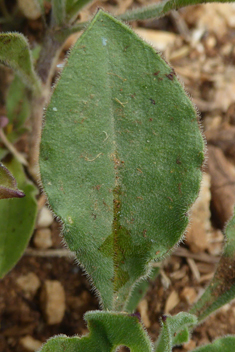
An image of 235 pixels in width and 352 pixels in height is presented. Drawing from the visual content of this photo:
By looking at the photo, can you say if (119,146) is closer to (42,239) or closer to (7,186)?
(7,186)

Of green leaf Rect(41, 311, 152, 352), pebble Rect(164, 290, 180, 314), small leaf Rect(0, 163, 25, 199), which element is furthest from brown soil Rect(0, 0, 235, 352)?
small leaf Rect(0, 163, 25, 199)

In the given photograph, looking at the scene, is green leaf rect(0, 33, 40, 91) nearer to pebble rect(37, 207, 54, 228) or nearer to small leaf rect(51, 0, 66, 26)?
small leaf rect(51, 0, 66, 26)

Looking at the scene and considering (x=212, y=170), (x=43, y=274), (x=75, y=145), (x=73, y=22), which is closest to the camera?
(x=75, y=145)

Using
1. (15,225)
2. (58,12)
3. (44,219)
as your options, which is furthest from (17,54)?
(44,219)

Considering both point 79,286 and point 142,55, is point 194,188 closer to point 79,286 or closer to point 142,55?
point 142,55

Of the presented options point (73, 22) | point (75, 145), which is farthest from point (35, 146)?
point (75, 145)

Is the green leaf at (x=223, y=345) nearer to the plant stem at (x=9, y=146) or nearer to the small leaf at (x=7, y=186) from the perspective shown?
the small leaf at (x=7, y=186)

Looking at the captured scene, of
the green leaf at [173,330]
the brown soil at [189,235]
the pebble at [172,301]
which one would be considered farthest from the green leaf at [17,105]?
the green leaf at [173,330]
